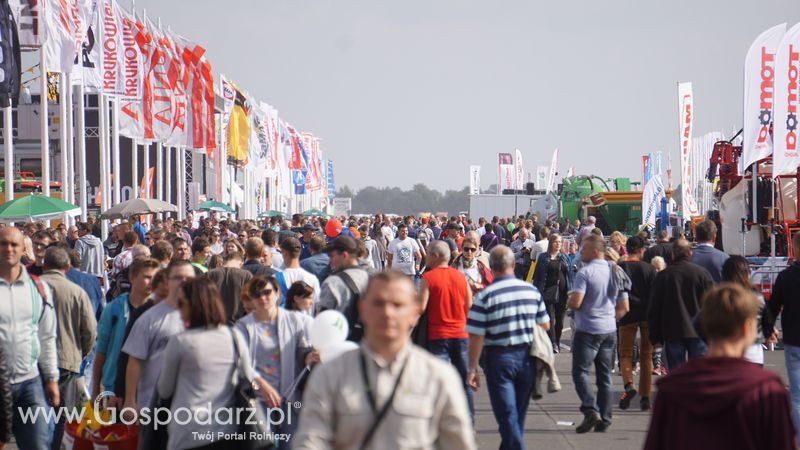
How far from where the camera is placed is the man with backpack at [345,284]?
27.9ft

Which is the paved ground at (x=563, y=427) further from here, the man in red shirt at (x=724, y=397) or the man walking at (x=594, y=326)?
Result: the man in red shirt at (x=724, y=397)

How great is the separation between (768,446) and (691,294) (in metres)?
5.78

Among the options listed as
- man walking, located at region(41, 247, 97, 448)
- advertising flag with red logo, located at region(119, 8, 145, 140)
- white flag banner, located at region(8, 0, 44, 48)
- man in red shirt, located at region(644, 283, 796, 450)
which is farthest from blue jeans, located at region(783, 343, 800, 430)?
advertising flag with red logo, located at region(119, 8, 145, 140)

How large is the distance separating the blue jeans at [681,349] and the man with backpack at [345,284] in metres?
3.05

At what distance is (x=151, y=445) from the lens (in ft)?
19.9

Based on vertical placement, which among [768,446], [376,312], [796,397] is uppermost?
[376,312]

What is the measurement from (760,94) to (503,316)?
9911 millimetres

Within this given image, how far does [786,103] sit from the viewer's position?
1622cm

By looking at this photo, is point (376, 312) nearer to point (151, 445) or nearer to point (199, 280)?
point (199, 280)

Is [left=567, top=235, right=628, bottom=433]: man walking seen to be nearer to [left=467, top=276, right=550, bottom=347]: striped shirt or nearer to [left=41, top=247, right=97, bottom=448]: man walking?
[left=467, top=276, right=550, bottom=347]: striped shirt

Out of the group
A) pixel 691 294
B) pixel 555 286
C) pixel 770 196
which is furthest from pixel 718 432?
pixel 770 196

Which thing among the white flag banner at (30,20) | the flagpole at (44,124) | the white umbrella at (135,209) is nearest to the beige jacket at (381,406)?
the white flag banner at (30,20)

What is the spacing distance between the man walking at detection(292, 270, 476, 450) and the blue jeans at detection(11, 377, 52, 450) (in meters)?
3.55

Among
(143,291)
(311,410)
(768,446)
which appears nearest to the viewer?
(311,410)
